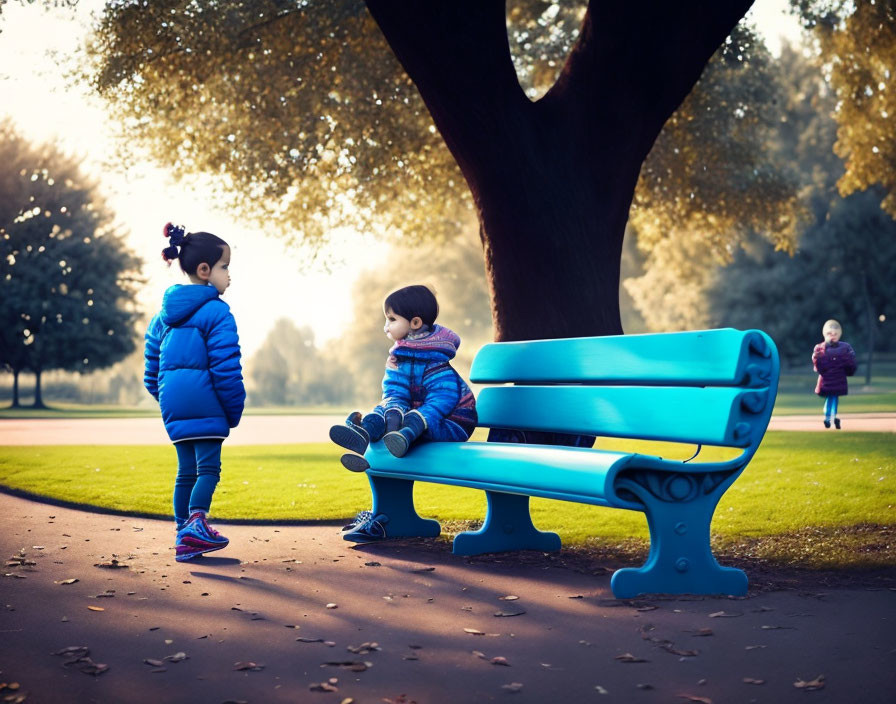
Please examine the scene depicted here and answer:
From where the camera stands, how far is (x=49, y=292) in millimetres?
40969

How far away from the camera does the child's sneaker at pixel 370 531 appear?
6461 mm

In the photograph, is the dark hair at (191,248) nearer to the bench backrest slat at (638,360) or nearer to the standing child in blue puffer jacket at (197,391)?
the standing child in blue puffer jacket at (197,391)

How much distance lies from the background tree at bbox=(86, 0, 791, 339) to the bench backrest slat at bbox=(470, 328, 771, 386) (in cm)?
173

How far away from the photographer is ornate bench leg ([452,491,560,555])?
5.98 m

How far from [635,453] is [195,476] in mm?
2739

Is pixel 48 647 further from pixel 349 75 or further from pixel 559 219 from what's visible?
pixel 349 75

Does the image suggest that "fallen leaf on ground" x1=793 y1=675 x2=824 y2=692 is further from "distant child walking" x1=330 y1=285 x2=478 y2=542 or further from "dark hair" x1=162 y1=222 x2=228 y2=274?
"dark hair" x1=162 y1=222 x2=228 y2=274

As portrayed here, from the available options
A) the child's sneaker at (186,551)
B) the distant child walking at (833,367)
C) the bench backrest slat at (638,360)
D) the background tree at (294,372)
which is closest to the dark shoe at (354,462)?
the child's sneaker at (186,551)

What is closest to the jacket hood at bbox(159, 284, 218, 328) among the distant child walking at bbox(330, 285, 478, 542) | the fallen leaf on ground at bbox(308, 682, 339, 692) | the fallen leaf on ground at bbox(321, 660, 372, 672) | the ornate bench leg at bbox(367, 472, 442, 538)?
the distant child walking at bbox(330, 285, 478, 542)

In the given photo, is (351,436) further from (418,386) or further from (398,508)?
(398,508)

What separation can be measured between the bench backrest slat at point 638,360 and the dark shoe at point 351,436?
42.3 inches

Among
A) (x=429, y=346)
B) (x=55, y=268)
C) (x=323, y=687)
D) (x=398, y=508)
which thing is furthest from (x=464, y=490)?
(x=55, y=268)

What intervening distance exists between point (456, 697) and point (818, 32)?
679 inches

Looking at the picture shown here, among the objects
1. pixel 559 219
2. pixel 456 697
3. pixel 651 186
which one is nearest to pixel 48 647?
pixel 456 697
